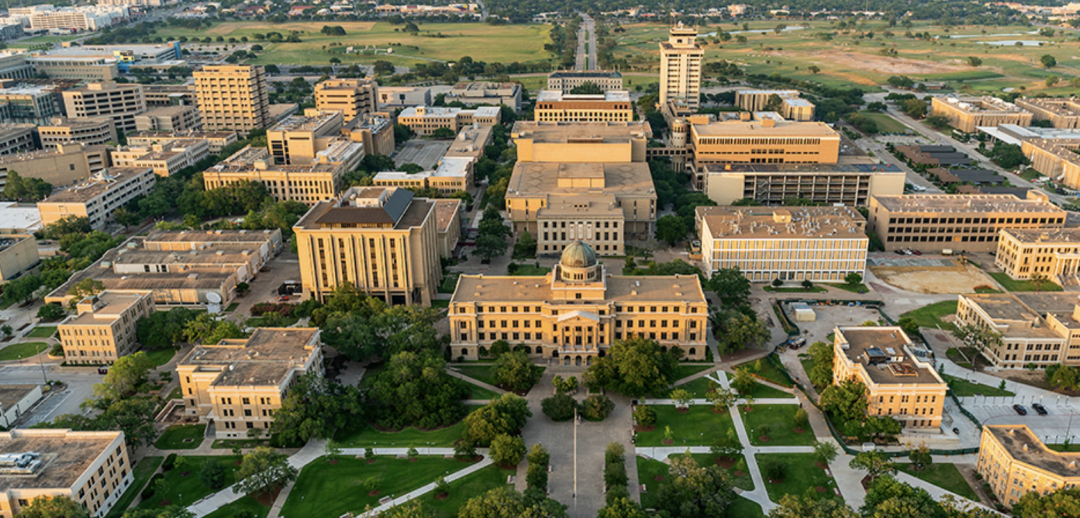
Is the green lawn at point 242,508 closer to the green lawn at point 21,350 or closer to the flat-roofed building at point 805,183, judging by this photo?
the green lawn at point 21,350

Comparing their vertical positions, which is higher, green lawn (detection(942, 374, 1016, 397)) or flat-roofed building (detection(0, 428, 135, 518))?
flat-roofed building (detection(0, 428, 135, 518))

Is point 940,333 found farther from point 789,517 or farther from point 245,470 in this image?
point 245,470

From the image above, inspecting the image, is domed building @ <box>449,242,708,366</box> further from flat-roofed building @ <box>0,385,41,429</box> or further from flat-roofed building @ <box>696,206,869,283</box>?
flat-roofed building @ <box>0,385,41,429</box>

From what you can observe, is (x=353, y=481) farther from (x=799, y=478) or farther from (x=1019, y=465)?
(x=1019, y=465)

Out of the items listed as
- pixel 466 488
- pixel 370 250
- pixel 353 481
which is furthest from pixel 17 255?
pixel 466 488

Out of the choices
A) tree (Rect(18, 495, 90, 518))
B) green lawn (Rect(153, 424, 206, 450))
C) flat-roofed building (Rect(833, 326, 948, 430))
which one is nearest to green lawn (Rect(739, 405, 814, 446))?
flat-roofed building (Rect(833, 326, 948, 430))

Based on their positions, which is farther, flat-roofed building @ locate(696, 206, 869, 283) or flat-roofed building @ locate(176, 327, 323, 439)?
flat-roofed building @ locate(696, 206, 869, 283)

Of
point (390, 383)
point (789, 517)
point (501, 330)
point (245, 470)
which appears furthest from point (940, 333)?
point (245, 470)

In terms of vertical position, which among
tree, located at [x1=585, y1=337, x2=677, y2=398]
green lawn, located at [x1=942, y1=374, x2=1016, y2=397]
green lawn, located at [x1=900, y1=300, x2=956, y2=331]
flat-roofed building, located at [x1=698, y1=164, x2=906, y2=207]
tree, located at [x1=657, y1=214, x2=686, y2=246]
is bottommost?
green lawn, located at [x1=942, y1=374, x2=1016, y2=397]
